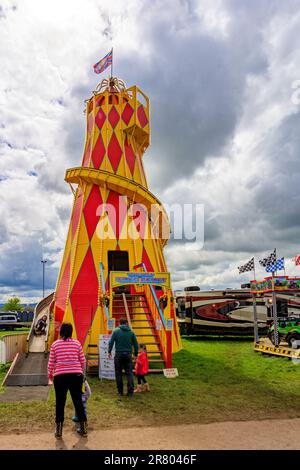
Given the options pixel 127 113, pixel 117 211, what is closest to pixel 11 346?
pixel 117 211

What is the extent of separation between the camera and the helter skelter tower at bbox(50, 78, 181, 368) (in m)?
15.0

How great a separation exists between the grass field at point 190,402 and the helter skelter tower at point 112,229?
3137 millimetres

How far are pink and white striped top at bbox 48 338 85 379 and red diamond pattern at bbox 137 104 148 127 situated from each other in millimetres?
15714

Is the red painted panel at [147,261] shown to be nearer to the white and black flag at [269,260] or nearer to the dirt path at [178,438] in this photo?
the white and black flag at [269,260]

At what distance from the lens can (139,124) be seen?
19.4 meters

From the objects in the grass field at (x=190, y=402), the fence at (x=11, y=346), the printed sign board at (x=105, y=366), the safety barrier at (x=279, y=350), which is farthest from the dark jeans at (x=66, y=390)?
the safety barrier at (x=279, y=350)

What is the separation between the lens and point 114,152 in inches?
734

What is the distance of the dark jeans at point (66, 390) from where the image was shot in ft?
18.7

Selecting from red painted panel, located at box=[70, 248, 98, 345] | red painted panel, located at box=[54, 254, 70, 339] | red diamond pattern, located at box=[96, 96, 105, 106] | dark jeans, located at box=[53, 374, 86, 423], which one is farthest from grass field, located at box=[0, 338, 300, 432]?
red diamond pattern, located at box=[96, 96, 105, 106]

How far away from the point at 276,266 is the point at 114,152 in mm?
9274
